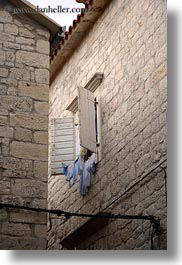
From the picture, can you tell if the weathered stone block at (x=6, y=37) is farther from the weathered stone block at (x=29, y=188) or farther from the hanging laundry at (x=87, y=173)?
the hanging laundry at (x=87, y=173)

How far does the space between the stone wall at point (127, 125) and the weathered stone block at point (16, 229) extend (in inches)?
43.5

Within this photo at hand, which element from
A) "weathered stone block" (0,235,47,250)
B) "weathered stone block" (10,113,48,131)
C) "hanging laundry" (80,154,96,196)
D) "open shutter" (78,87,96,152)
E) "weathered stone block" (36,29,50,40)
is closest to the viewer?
"weathered stone block" (0,235,47,250)

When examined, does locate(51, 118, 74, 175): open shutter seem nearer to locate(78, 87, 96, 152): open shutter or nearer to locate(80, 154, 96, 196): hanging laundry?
locate(80, 154, 96, 196): hanging laundry

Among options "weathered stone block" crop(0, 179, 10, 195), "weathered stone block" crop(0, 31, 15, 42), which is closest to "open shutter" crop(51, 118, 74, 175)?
"weathered stone block" crop(0, 31, 15, 42)

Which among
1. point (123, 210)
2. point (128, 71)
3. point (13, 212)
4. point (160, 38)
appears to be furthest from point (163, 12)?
point (13, 212)

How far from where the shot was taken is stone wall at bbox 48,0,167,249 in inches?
279

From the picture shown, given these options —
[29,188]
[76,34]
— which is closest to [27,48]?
[29,188]

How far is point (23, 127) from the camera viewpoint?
274 inches

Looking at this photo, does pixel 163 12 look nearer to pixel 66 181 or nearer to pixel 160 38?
pixel 160 38

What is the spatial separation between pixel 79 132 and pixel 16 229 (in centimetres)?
184

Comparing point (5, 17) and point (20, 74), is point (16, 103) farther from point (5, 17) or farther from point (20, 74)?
point (5, 17)

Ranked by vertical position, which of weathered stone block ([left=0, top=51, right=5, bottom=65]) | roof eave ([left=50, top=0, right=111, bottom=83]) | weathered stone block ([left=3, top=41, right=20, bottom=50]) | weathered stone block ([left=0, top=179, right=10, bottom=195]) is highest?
roof eave ([left=50, top=0, right=111, bottom=83])

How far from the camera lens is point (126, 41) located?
820 cm

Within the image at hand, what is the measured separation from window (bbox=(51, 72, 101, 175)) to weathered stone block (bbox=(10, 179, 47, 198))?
1303mm
